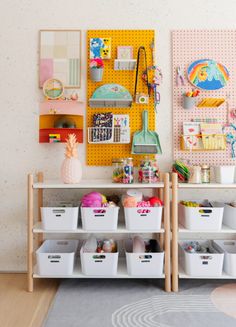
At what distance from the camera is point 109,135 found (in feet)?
8.46

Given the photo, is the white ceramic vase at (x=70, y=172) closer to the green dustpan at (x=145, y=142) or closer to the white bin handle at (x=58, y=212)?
the white bin handle at (x=58, y=212)

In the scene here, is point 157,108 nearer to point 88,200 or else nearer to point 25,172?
point 88,200

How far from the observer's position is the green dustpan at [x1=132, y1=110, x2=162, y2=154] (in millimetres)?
2570

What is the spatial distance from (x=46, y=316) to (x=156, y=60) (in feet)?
6.88

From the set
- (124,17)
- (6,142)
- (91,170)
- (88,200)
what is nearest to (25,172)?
(6,142)

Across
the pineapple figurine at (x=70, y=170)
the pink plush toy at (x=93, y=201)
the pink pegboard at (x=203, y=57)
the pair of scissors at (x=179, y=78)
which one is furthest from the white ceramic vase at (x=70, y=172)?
the pair of scissors at (x=179, y=78)

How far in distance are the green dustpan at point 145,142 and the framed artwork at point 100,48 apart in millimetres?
581

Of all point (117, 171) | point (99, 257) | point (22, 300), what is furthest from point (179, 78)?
point (22, 300)

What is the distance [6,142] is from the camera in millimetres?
2660

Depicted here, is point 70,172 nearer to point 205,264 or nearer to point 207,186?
point 207,186

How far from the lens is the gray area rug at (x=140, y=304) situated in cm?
187

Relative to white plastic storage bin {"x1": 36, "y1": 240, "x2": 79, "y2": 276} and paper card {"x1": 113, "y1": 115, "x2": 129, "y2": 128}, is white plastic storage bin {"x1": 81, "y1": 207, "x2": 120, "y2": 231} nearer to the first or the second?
white plastic storage bin {"x1": 36, "y1": 240, "x2": 79, "y2": 276}

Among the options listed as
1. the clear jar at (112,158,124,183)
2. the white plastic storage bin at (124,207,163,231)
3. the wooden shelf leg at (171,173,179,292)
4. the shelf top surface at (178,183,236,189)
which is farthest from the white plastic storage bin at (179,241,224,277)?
the clear jar at (112,158,124,183)

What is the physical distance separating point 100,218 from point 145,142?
2.49ft
